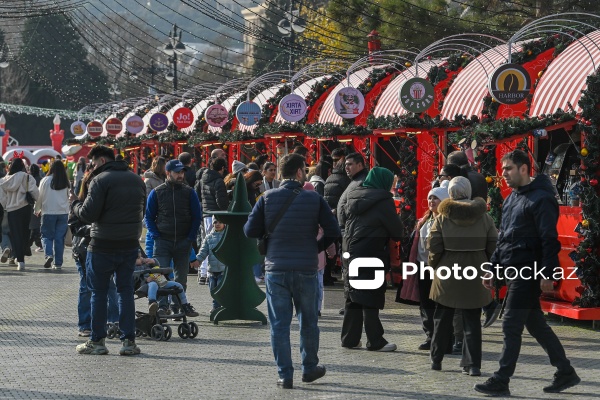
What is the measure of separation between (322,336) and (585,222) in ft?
9.28

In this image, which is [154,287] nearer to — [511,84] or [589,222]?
[589,222]

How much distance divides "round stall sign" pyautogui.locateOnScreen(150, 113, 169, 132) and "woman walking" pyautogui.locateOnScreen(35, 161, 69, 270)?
16751mm

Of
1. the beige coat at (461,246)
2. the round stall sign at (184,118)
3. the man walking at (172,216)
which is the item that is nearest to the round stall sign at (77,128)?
the round stall sign at (184,118)

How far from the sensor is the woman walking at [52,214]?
764 inches

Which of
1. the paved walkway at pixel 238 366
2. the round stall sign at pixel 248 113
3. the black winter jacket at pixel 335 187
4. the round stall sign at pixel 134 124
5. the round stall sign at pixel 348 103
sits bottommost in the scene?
the paved walkway at pixel 238 366

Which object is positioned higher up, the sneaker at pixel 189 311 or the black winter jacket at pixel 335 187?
the black winter jacket at pixel 335 187

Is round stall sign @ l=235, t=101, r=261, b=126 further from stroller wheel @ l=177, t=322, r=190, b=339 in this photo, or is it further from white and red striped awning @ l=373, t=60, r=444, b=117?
stroller wheel @ l=177, t=322, r=190, b=339

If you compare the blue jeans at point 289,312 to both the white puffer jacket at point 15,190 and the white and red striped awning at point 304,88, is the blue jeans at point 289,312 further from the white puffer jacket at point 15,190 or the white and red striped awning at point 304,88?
the white and red striped awning at point 304,88

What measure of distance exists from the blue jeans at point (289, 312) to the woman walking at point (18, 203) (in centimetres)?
1107

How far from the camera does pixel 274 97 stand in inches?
1120

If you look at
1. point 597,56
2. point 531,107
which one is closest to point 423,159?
point 531,107

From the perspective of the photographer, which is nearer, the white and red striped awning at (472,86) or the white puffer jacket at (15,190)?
the white and red striped awning at (472,86)

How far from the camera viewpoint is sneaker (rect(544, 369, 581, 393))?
874cm

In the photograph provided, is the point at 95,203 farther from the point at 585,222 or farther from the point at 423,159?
the point at 423,159
